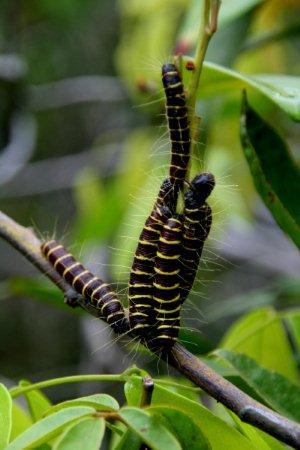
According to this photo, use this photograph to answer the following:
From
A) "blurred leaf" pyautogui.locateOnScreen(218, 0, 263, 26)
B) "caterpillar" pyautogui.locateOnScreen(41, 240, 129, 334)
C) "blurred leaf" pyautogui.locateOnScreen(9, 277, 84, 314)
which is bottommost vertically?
"caterpillar" pyautogui.locateOnScreen(41, 240, 129, 334)

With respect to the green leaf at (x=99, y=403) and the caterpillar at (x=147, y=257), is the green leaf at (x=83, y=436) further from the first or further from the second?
the caterpillar at (x=147, y=257)

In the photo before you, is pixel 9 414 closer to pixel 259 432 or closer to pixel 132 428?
pixel 132 428

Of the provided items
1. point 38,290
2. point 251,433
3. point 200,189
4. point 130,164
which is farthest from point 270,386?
point 130,164

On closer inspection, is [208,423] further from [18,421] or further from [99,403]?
[18,421]

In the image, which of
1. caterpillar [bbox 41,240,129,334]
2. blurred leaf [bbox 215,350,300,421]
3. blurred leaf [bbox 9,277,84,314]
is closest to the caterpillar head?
caterpillar [bbox 41,240,129,334]

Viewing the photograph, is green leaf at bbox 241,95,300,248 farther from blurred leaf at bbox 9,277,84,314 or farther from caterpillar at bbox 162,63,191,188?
blurred leaf at bbox 9,277,84,314
